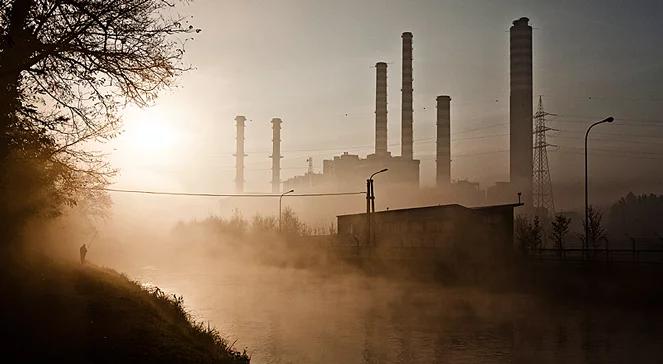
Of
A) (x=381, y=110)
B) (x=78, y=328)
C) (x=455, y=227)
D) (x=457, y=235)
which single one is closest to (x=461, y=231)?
(x=457, y=235)

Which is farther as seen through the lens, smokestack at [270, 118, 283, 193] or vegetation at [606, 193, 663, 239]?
smokestack at [270, 118, 283, 193]

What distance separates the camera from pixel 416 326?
104 ft

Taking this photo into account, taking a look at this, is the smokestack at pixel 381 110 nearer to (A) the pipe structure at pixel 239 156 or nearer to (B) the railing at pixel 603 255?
(A) the pipe structure at pixel 239 156

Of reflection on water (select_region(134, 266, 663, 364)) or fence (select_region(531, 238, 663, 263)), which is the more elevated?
fence (select_region(531, 238, 663, 263))

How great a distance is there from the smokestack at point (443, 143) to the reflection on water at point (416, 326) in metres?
65.7

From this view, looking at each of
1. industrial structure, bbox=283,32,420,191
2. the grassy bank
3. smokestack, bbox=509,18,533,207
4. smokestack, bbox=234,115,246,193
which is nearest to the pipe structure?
smokestack, bbox=234,115,246,193

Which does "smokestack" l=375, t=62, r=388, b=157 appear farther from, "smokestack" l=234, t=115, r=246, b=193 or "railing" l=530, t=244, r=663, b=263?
"railing" l=530, t=244, r=663, b=263

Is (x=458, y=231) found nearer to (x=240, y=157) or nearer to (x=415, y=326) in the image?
(x=415, y=326)

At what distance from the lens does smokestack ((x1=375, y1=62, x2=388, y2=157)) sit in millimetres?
120062

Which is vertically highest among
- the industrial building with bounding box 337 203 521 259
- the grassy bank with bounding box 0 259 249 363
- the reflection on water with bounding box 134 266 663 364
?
the industrial building with bounding box 337 203 521 259

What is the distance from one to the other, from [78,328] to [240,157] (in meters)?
132

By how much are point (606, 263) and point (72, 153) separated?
1428 inches

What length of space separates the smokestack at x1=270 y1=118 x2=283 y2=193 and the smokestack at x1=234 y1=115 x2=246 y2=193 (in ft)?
23.6

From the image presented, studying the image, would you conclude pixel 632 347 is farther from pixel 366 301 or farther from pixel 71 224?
pixel 71 224
